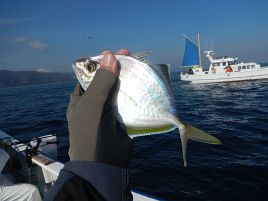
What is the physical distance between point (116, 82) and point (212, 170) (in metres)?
7.66

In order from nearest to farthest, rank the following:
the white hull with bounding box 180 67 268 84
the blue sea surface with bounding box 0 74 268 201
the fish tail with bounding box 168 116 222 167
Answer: the fish tail with bounding box 168 116 222 167
the blue sea surface with bounding box 0 74 268 201
the white hull with bounding box 180 67 268 84

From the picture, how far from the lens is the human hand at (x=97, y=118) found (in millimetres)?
1620

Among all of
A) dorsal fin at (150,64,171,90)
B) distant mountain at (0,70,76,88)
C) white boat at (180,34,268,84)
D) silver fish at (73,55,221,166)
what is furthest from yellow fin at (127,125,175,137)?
distant mountain at (0,70,76,88)

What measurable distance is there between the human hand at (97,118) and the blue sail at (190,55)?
173 ft

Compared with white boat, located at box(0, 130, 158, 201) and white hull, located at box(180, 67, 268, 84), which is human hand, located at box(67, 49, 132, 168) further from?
white hull, located at box(180, 67, 268, 84)

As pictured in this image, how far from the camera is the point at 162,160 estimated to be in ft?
32.0

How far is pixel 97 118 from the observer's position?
1.62 meters

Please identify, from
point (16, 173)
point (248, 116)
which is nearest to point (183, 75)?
point (248, 116)

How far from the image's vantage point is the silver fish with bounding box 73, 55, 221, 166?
175 centimetres

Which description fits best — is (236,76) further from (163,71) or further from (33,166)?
(163,71)

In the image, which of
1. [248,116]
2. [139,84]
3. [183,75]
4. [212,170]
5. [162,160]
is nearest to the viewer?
[139,84]

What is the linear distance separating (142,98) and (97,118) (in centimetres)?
35

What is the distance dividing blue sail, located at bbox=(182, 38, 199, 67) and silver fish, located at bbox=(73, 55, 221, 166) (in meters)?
52.5

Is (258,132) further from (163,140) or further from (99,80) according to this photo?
(99,80)
